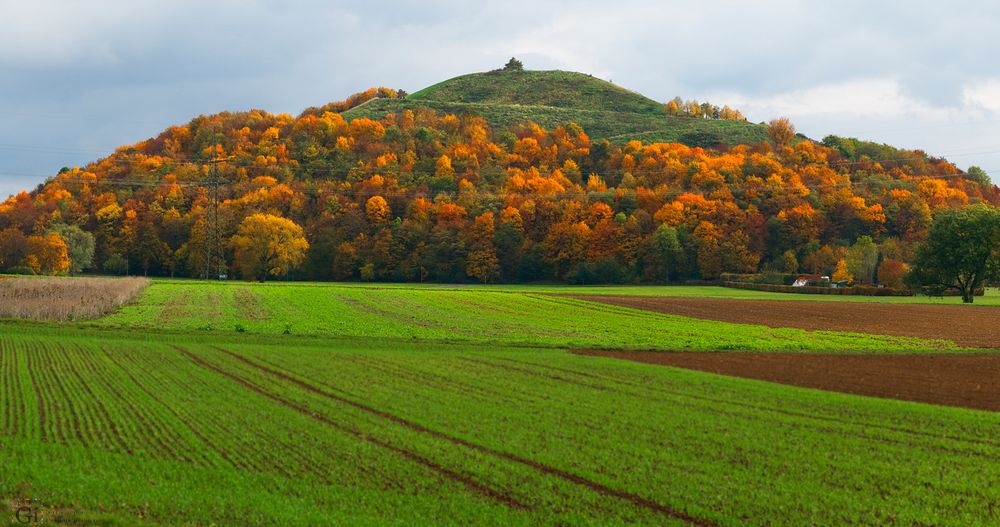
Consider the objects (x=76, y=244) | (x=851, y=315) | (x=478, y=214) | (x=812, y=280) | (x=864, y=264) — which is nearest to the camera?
(x=851, y=315)

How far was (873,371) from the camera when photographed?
30.0 metres

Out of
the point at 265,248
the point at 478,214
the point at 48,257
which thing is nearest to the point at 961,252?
the point at 478,214

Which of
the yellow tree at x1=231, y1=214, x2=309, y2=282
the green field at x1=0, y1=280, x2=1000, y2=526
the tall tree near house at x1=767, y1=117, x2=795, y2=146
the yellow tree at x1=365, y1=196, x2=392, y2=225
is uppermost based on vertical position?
the tall tree near house at x1=767, y1=117, x2=795, y2=146

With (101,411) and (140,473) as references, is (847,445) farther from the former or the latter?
(101,411)

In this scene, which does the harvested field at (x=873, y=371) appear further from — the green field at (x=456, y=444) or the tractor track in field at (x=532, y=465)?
the tractor track in field at (x=532, y=465)

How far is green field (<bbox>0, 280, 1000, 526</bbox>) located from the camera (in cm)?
1271

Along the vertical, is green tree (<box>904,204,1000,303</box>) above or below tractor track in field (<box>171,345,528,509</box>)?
above

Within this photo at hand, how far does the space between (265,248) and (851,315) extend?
267 ft

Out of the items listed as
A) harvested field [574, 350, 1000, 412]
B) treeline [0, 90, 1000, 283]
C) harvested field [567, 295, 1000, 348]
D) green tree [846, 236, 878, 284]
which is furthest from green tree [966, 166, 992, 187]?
harvested field [574, 350, 1000, 412]

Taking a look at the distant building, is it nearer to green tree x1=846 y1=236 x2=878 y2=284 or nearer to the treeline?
green tree x1=846 y1=236 x2=878 y2=284

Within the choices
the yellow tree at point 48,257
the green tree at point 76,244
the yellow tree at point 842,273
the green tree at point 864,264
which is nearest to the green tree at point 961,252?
the green tree at point 864,264

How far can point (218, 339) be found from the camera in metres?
39.5

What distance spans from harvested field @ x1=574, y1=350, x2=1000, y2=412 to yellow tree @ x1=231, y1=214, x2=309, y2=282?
8631 cm

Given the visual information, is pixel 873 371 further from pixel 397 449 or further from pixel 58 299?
pixel 58 299
